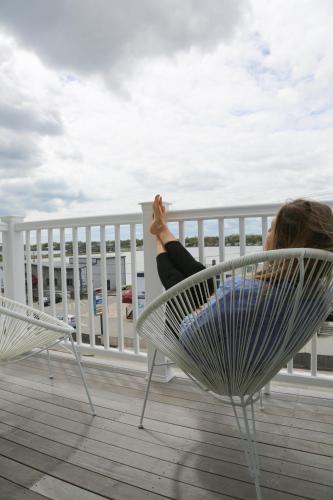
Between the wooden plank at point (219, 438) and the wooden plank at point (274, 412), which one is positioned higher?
the wooden plank at point (219, 438)

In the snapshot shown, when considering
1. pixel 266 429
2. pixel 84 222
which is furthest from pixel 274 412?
pixel 84 222

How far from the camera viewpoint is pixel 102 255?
2453 mm

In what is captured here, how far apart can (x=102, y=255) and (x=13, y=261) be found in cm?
101

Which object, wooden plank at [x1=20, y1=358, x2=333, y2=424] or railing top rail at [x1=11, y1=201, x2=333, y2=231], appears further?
railing top rail at [x1=11, y1=201, x2=333, y2=231]

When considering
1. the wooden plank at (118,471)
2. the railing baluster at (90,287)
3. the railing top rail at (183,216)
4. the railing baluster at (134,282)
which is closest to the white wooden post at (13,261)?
the railing top rail at (183,216)

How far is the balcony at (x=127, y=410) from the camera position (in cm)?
119

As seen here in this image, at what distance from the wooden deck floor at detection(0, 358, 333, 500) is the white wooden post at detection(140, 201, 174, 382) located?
111mm

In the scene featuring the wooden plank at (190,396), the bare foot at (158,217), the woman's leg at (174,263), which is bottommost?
the wooden plank at (190,396)

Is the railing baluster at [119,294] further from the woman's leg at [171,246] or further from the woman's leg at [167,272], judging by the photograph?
the woman's leg at [167,272]

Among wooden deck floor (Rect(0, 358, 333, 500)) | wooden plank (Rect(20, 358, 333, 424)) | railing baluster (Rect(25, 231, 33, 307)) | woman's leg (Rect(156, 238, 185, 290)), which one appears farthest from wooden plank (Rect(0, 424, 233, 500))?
railing baluster (Rect(25, 231, 33, 307))

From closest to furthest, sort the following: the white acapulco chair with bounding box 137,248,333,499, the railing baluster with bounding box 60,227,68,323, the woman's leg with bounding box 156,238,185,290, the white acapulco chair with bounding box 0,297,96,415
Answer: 1. the white acapulco chair with bounding box 137,248,333,499
2. the white acapulco chair with bounding box 0,297,96,415
3. the woman's leg with bounding box 156,238,185,290
4. the railing baluster with bounding box 60,227,68,323

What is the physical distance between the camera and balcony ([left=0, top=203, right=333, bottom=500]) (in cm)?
119

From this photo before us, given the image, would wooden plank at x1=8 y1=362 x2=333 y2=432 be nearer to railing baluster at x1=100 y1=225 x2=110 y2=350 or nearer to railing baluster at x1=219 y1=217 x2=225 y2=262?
railing baluster at x1=100 y1=225 x2=110 y2=350

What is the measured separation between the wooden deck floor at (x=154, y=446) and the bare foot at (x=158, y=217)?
998 millimetres
